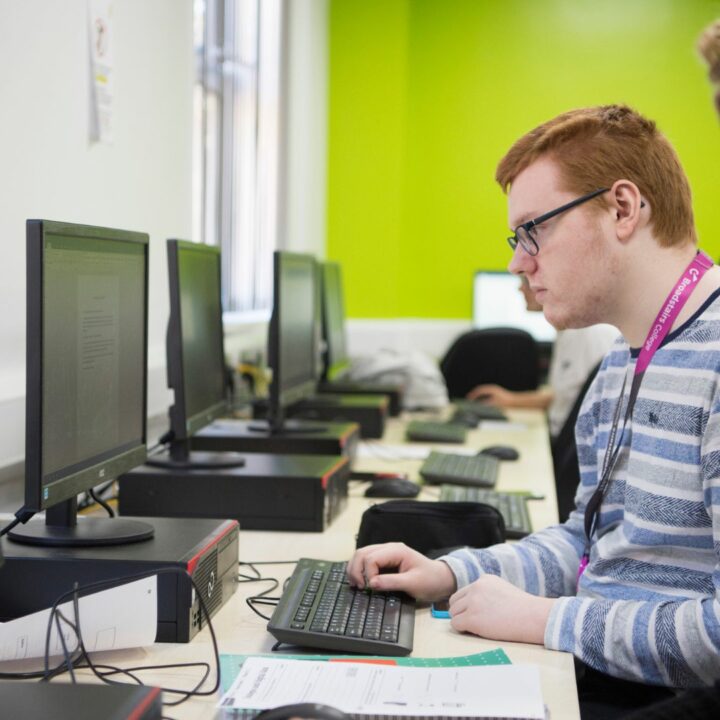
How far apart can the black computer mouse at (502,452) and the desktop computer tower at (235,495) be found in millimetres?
1088

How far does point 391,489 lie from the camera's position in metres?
2.42

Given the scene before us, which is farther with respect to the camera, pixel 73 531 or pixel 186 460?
pixel 186 460

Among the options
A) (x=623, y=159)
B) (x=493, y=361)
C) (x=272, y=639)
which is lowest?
(x=272, y=639)

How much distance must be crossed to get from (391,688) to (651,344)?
1.98 feet

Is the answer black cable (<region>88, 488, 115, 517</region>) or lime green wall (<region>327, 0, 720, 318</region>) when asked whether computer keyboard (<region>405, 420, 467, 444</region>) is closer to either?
black cable (<region>88, 488, 115, 517</region>)

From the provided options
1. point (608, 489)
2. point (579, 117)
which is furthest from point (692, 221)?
point (608, 489)

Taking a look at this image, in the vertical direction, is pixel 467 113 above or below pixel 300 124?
above

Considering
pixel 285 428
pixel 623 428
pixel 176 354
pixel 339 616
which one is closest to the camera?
pixel 339 616

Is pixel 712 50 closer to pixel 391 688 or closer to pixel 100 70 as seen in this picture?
pixel 391 688

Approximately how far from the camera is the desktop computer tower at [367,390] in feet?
12.4

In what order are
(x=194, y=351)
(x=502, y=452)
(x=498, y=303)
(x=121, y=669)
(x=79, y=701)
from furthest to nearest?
(x=498, y=303)
(x=502, y=452)
(x=194, y=351)
(x=121, y=669)
(x=79, y=701)

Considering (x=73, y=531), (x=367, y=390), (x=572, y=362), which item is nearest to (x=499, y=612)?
(x=73, y=531)

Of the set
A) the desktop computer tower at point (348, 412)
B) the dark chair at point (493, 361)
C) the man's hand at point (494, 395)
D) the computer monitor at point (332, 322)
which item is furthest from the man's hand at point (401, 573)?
the dark chair at point (493, 361)

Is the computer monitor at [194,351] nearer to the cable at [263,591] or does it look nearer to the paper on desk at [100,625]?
the cable at [263,591]
